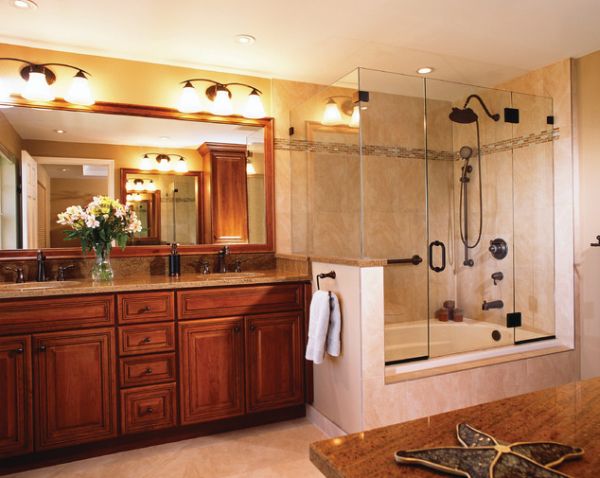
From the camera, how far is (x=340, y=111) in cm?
287

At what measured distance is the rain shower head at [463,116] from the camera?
2961 millimetres

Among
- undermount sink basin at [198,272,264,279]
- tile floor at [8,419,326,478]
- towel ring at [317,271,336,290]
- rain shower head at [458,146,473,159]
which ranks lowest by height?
tile floor at [8,419,326,478]

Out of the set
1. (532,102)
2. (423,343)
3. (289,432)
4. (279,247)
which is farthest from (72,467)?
(532,102)

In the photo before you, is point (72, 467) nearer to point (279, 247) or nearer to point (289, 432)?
point (289, 432)

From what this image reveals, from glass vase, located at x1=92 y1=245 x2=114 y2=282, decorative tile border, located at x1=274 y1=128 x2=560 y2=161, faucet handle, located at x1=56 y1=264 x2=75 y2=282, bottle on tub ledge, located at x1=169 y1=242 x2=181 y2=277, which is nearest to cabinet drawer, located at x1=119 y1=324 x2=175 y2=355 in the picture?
glass vase, located at x1=92 y1=245 x2=114 y2=282

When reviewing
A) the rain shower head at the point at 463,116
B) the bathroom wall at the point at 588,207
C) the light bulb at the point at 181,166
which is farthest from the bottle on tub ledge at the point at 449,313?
the light bulb at the point at 181,166

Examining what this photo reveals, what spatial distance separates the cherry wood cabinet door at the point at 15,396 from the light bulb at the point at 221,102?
6.02 feet

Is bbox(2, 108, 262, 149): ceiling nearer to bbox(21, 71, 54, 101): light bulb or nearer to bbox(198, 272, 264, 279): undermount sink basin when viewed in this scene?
bbox(21, 71, 54, 101): light bulb

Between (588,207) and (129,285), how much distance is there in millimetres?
2885

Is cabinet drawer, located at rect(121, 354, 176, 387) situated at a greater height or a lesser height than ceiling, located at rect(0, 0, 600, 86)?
lesser

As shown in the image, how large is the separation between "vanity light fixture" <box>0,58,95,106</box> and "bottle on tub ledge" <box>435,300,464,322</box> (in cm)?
262

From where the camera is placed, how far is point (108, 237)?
268 centimetres

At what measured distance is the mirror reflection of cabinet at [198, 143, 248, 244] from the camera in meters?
3.14

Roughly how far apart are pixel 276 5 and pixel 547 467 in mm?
2295
